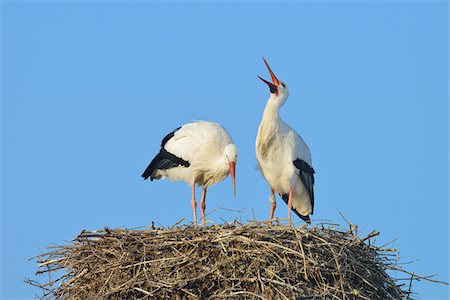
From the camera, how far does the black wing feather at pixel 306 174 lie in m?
Result: 10.1

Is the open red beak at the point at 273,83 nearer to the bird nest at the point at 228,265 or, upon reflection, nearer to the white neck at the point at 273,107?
the white neck at the point at 273,107

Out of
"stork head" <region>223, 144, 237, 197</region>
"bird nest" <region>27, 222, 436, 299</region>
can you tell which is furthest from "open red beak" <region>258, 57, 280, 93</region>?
"bird nest" <region>27, 222, 436, 299</region>

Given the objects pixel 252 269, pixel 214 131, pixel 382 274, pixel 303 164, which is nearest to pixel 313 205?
pixel 303 164

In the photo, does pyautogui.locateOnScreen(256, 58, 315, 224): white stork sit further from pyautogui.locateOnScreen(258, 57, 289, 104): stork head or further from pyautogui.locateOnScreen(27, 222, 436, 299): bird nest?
pyautogui.locateOnScreen(27, 222, 436, 299): bird nest

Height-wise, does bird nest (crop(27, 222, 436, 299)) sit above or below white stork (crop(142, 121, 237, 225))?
below

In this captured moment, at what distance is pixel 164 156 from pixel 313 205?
67.6 inches

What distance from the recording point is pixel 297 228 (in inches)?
305

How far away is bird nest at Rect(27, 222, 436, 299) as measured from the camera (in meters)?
7.39

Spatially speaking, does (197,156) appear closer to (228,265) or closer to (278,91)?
(278,91)

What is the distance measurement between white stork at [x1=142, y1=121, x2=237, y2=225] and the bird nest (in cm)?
223

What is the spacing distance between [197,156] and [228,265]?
117 inches

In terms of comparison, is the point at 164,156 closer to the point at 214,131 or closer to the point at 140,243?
the point at 214,131

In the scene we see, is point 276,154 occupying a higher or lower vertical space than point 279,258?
higher

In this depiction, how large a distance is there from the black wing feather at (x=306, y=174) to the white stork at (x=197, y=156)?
0.67 m
